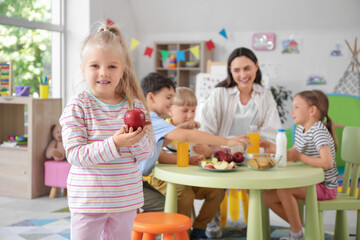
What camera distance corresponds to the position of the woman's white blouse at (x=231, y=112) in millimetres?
2715

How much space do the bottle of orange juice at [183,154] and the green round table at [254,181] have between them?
4 cm

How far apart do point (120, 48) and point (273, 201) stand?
4.64 ft

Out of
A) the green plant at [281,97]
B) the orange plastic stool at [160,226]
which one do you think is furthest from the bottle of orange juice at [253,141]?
the green plant at [281,97]

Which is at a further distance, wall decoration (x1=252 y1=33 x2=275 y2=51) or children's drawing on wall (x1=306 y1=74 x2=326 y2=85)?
wall decoration (x1=252 y1=33 x2=275 y2=51)

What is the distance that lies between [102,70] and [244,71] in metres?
1.38

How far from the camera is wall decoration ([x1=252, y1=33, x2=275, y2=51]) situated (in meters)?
6.05

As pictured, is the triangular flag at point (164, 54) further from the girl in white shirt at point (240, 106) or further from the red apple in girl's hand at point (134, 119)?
the red apple in girl's hand at point (134, 119)

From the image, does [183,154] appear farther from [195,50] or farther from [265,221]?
[195,50]

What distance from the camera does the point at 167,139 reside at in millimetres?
2393

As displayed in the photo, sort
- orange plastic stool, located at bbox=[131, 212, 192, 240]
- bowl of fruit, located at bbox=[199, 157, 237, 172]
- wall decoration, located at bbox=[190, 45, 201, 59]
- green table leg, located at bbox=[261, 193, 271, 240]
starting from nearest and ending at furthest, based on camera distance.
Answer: orange plastic stool, located at bbox=[131, 212, 192, 240]
bowl of fruit, located at bbox=[199, 157, 237, 172]
green table leg, located at bbox=[261, 193, 271, 240]
wall decoration, located at bbox=[190, 45, 201, 59]

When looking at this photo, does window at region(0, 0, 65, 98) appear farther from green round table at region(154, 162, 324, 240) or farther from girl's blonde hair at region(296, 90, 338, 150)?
girl's blonde hair at region(296, 90, 338, 150)

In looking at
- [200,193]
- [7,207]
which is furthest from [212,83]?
[200,193]

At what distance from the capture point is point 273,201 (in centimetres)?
252

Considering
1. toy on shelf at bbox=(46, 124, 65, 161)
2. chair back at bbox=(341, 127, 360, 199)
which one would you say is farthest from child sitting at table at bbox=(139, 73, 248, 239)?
toy on shelf at bbox=(46, 124, 65, 161)
